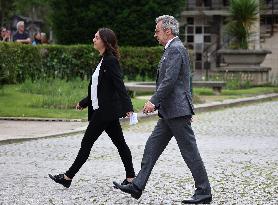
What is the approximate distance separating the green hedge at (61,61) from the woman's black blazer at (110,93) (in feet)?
43.1

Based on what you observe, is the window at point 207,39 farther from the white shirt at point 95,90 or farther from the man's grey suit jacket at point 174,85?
the man's grey suit jacket at point 174,85

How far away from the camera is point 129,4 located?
30.1 m

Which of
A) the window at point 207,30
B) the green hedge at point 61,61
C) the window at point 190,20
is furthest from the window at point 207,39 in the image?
the green hedge at point 61,61

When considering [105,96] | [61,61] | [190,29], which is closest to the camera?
[105,96]

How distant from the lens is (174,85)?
7.32 m

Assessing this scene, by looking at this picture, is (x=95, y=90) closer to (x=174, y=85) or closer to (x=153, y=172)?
(x=174, y=85)

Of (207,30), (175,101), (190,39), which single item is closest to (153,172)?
(175,101)

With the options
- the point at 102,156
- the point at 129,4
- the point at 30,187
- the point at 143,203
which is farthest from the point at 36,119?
the point at 129,4

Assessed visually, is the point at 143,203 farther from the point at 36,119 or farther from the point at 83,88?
the point at 83,88

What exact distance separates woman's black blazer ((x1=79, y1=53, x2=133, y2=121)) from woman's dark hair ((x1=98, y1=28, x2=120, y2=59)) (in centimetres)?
5

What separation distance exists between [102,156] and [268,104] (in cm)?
1288

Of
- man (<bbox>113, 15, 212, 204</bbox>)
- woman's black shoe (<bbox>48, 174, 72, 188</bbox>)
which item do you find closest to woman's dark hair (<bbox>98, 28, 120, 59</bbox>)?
man (<bbox>113, 15, 212, 204</bbox>)

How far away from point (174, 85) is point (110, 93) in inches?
45.2

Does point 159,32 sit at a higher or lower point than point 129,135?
higher
